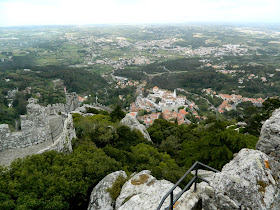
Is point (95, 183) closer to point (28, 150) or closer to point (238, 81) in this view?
point (28, 150)

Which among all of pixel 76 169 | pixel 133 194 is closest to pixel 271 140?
pixel 133 194

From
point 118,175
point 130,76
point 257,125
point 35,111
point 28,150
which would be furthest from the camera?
point 130,76

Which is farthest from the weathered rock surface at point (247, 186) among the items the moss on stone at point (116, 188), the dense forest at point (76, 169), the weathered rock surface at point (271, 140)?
the dense forest at point (76, 169)

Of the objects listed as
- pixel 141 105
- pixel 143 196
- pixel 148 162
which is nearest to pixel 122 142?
pixel 148 162

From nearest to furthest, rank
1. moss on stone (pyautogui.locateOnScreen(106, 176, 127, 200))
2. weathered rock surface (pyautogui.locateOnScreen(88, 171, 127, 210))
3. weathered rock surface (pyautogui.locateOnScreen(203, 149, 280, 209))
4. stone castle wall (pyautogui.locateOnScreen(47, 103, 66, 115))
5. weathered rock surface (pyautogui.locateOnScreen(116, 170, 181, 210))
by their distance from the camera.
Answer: weathered rock surface (pyautogui.locateOnScreen(203, 149, 280, 209))
weathered rock surface (pyautogui.locateOnScreen(116, 170, 181, 210))
weathered rock surface (pyautogui.locateOnScreen(88, 171, 127, 210))
moss on stone (pyautogui.locateOnScreen(106, 176, 127, 200))
stone castle wall (pyautogui.locateOnScreen(47, 103, 66, 115))

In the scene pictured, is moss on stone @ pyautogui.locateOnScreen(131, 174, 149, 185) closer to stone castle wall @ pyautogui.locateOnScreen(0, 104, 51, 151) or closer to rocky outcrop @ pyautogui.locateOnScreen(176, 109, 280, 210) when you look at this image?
rocky outcrop @ pyautogui.locateOnScreen(176, 109, 280, 210)

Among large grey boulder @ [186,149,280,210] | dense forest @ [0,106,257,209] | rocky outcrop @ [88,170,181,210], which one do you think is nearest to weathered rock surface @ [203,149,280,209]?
large grey boulder @ [186,149,280,210]
